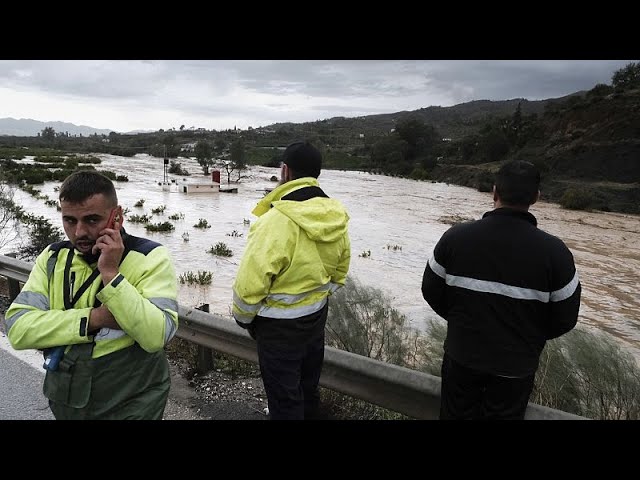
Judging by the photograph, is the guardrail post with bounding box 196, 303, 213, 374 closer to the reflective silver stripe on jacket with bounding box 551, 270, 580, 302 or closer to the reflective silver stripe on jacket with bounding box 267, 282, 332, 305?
the reflective silver stripe on jacket with bounding box 267, 282, 332, 305

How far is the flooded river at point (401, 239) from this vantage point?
32.6ft

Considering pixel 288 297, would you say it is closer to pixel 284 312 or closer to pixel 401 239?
pixel 284 312

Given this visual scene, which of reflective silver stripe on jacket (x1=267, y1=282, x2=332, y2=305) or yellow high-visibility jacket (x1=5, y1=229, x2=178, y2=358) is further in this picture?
reflective silver stripe on jacket (x1=267, y1=282, x2=332, y2=305)

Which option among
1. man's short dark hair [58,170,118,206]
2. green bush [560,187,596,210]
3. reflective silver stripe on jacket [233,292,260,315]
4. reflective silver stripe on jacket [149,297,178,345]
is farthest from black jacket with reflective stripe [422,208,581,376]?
green bush [560,187,596,210]

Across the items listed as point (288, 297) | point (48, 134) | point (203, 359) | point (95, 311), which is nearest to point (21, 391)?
point (203, 359)

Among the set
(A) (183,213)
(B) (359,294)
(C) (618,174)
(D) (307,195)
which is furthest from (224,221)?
(C) (618,174)

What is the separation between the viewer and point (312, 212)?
2832 mm

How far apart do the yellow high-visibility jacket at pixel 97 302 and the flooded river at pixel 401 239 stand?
20.6ft

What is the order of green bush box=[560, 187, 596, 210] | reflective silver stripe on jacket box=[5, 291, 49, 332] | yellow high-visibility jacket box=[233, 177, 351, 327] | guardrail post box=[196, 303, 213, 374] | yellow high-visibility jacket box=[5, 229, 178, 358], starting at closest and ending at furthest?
yellow high-visibility jacket box=[5, 229, 178, 358] < reflective silver stripe on jacket box=[5, 291, 49, 332] < yellow high-visibility jacket box=[233, 177, 351, 327] < guardrail post box=[196, 303, 213, 374] < green bush box=[560, 187, 596, 210]

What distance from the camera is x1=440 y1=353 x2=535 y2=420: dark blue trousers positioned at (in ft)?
8.05

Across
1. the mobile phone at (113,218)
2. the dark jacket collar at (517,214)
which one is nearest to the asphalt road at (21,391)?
the mobile phone at (113,218)

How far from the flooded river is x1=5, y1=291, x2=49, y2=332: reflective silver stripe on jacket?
20.6ft

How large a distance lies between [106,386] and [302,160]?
1.67m
